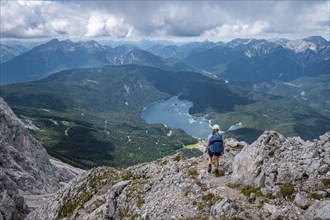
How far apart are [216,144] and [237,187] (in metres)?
5.35

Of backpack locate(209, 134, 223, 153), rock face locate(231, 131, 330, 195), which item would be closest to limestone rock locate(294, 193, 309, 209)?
Answer: rock face locate(231, 131, 330, 195)

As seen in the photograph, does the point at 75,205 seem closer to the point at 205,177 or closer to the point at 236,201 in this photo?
the point at 205,177

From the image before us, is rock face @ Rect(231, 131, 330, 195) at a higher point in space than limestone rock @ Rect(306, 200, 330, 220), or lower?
higher

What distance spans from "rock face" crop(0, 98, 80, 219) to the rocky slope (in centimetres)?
2297

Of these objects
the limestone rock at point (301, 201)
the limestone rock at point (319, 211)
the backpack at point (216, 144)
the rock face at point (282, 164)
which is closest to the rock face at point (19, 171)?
the backpack at point (216, 144)

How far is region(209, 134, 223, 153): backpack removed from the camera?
36.8 meters

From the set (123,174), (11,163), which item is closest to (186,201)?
(123,174)

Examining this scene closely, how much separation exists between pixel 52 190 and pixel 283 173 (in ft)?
268

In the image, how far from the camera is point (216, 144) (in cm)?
3694

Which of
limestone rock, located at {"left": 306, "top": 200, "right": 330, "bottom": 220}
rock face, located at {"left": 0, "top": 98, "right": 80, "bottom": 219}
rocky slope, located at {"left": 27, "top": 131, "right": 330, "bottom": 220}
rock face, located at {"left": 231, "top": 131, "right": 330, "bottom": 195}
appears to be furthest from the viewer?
rock face, located at {"left": 0, "top": 98, "right": 80, "bottom": 219}

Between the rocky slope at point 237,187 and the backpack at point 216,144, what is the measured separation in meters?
2.12

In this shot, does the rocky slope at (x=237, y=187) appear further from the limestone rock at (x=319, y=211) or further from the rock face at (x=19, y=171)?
the rock face at (x=19, y=171)

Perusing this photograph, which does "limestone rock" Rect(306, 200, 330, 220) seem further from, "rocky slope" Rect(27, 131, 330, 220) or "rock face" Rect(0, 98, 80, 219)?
"rock face" Rect(0, 98, 80, 219)

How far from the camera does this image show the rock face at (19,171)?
64.3 m
